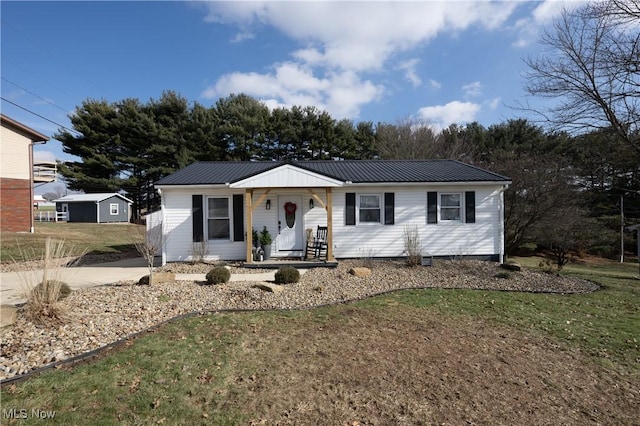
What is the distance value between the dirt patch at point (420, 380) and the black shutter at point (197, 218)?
23.8ft

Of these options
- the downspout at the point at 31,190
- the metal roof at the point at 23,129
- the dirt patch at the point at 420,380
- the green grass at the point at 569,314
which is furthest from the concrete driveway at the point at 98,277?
the metal roof at the point at 23,129

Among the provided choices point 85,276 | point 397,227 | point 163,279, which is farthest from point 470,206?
point 85,276

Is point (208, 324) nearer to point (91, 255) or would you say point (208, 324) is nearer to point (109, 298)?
point (109, 298)

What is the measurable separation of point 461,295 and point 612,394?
4.01 meters

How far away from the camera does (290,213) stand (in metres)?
11.7

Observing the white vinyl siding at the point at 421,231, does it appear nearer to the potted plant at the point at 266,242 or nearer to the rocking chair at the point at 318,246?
the rocking chair at the point at 318,246

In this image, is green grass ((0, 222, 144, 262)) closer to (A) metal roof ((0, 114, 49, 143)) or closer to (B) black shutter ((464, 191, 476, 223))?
(A) metal roof ((0, 114, 49, 143))

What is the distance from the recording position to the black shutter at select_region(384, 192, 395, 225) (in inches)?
465

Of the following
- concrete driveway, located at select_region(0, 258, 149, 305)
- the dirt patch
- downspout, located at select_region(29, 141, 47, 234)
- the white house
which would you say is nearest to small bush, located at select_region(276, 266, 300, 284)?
the dirt patch

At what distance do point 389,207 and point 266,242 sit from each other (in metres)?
4.55

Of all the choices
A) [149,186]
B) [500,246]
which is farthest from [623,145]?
[149,186]

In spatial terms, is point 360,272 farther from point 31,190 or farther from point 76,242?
point 31,190

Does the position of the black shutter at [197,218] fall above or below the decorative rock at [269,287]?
above

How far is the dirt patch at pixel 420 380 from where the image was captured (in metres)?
3.04
